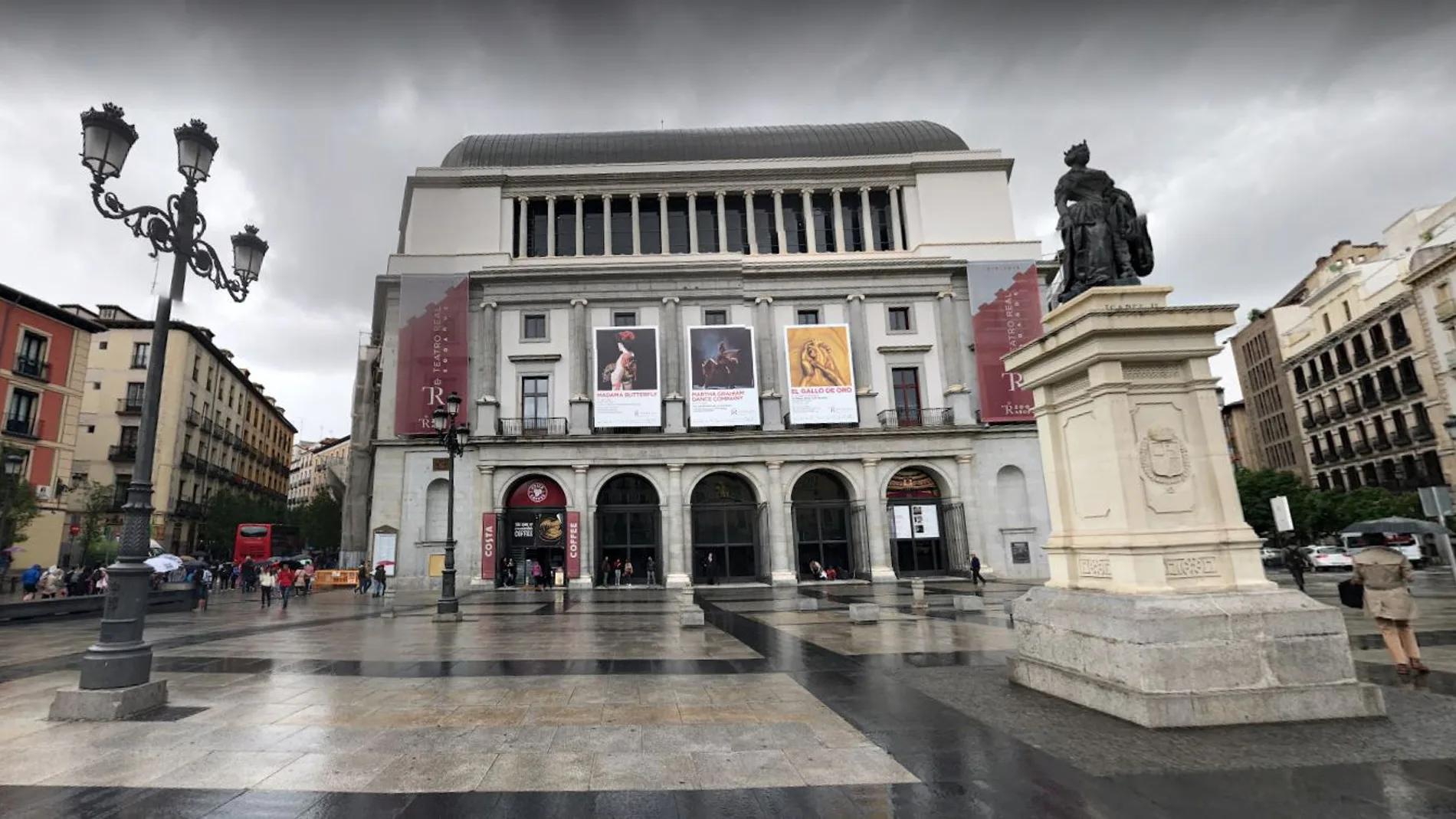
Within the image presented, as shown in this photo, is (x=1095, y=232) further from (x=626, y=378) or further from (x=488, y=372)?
(x=488, y=372)

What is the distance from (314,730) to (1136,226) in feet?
31.3

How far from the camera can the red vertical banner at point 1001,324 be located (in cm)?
3200

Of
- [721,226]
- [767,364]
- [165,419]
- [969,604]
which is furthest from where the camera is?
[165,419]

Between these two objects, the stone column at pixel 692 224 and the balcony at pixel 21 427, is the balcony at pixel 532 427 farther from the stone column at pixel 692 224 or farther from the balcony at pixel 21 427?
the balcony at pixel 21 427

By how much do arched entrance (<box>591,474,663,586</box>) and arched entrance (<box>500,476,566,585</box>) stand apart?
1829 mm

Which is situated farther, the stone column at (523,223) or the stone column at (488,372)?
the stone column at (523,223)

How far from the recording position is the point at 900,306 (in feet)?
112

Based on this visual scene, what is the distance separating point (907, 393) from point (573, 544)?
17.8 metres

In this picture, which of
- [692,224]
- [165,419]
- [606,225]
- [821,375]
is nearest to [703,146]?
[692,224]

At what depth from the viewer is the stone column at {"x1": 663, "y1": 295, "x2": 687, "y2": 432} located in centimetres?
3188

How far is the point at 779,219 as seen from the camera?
3588cm

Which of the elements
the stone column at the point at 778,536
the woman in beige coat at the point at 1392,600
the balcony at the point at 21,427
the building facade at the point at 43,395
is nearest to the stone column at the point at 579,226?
the stone column at the point at 778,536

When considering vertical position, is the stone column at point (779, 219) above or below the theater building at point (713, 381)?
above

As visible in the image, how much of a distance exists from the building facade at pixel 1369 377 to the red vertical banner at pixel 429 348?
53.1 m
